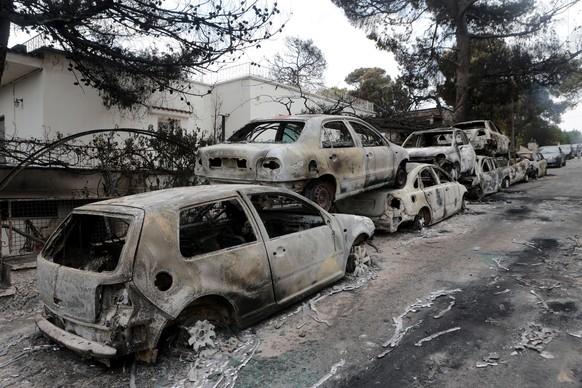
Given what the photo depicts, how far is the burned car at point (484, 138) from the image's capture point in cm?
1407

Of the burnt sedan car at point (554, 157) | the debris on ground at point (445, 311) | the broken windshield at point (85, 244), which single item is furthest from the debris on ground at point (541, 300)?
the burnt sedan car at point (554, 157)

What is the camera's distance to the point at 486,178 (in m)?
12.5

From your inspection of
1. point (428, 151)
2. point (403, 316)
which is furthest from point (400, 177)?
point (403, 316)

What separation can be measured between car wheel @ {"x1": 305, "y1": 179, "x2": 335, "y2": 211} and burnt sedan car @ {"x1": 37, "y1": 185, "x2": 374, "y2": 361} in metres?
0.90

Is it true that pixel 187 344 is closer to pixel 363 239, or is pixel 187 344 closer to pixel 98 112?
pixel 363 239

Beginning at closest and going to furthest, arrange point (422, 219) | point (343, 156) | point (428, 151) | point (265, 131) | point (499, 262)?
1. point (499, 262)
2. point (343, 156)
3. point (265, 131)
4. point (422, 219)
5. point (428, 151)

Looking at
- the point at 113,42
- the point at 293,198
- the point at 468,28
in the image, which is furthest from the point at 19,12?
the point at 468,28

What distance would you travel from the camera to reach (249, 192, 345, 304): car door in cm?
398

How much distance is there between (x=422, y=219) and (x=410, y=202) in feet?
2.37

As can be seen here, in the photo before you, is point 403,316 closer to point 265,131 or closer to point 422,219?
point 265,131

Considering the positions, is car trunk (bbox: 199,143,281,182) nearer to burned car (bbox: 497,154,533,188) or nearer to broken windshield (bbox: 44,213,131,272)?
broken windshield (bbox: 44,213,131,272)

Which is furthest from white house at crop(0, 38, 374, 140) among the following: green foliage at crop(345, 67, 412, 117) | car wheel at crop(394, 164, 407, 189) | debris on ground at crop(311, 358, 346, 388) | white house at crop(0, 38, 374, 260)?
green foliage at crop(345, 67, 412, 117)

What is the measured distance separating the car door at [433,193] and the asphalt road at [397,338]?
7.76ft

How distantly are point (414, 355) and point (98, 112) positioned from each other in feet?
40.4
